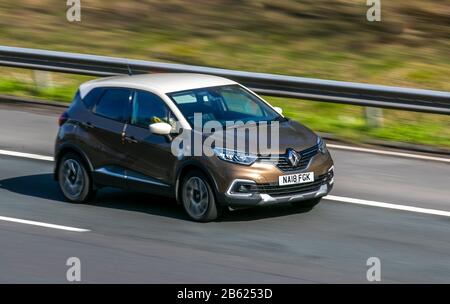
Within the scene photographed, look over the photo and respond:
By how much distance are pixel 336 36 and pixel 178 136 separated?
11874 millimetres

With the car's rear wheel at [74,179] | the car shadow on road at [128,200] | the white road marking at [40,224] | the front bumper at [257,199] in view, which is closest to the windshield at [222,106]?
the front bumper at [257,199]

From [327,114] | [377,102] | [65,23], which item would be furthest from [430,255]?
[65,23]

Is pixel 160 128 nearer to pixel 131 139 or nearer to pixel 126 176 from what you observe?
pixel 131 139

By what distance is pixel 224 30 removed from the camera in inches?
968

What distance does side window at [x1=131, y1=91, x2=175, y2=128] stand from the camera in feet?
41.5

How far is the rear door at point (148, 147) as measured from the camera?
12.5 m

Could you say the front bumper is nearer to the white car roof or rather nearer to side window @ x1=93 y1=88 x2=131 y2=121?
the white car roof

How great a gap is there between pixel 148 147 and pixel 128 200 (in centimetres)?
122

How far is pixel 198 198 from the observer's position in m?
12.3

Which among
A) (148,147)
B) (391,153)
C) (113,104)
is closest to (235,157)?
(148,147)

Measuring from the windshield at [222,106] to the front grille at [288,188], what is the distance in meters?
0.94

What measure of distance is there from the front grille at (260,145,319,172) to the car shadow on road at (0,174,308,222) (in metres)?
0.70

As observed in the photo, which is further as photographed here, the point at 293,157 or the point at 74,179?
the point at 74,179
